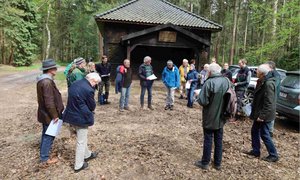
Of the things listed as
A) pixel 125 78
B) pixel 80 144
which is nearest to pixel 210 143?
pixel 80 144

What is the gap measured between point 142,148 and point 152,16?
12185mm

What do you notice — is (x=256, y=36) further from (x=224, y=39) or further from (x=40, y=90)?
(x=40, y=90)

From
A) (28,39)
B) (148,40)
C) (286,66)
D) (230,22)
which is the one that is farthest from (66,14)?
(286,66)

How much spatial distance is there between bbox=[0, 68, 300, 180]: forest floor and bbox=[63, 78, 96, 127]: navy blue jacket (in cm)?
96

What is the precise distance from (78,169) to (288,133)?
5901 millimetres

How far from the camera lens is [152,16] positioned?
1564 cm

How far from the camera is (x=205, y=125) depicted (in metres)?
4.00

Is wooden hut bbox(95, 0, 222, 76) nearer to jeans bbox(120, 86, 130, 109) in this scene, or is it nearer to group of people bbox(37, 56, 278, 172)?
jeans bbox(120, 86, 130, 109)

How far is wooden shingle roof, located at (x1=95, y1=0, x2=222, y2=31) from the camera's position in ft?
46.9

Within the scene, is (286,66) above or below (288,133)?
above

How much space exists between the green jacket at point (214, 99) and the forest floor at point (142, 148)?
93 centimetres

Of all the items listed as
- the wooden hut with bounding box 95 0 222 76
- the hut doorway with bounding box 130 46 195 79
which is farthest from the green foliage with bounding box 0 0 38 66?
the hut doorway with bounding box 130 46 195 79

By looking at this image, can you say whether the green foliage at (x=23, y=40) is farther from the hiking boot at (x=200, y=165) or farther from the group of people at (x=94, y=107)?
the hiking boot at (x=200, y=165)

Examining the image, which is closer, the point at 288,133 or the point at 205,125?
the point at 205,125
